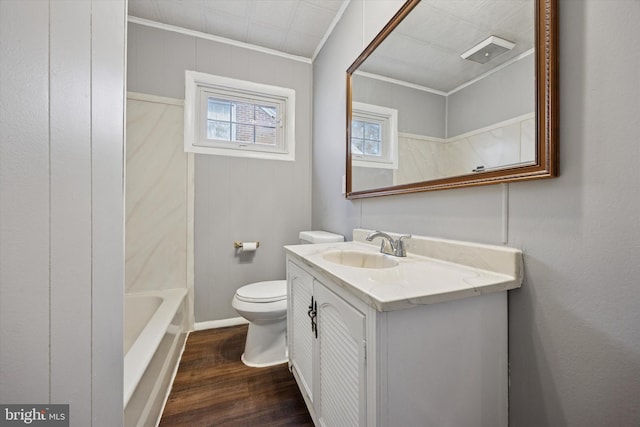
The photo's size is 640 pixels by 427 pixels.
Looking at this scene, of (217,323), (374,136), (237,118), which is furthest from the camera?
(237,118)

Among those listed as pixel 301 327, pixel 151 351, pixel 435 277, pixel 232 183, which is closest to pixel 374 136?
pixel 435 277

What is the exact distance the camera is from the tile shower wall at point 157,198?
1.80 m

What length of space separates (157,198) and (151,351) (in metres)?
1.17

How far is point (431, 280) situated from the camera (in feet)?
2.42

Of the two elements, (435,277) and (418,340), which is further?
(435,277)

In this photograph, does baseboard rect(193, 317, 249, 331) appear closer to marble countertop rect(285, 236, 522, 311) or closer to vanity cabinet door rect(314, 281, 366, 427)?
vanity cabinet door rect(314, 281, 366, 427)

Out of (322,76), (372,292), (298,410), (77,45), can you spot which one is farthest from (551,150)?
(322,76)

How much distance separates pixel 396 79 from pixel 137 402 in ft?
6.05

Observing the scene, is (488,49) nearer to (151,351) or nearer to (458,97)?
(458,97)

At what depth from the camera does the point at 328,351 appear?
0.87 metres

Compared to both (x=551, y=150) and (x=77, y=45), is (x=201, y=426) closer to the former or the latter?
(x=77, y=45)

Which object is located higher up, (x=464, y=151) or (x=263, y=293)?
(x=464, y=151)

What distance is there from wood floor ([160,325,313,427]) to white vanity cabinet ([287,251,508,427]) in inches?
18.5

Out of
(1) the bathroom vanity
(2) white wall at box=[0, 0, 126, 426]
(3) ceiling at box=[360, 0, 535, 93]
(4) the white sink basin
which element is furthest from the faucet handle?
(2) white wall at box=[0, 0, 126, 426]
